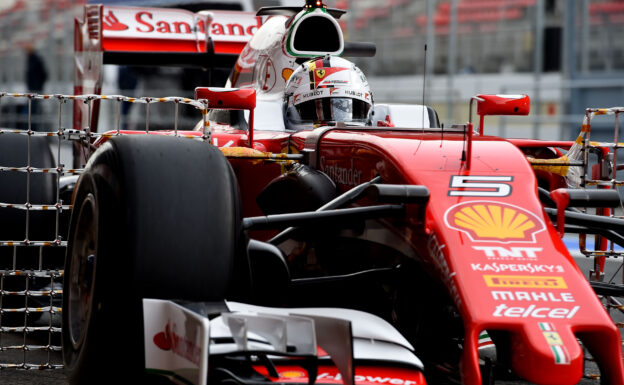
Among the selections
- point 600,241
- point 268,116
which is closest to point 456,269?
point 600,241

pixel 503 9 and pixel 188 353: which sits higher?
pixel 503 9

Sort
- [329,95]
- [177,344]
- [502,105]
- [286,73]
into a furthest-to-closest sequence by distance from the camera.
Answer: [286,73], [329,95], [502,105], [177,344]

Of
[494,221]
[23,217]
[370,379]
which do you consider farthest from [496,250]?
[23,217]

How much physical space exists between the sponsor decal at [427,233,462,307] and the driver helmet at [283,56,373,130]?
1855 millimetres

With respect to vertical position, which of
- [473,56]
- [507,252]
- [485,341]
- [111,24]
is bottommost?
[485,341]

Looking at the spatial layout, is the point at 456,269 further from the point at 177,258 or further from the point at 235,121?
the point at 235,121

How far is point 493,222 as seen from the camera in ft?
10.6

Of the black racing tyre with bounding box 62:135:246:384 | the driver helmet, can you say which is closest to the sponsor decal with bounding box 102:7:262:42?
the driver helmet

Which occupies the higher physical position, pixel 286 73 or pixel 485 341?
pixel 286 73

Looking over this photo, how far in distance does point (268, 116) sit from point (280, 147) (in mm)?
827

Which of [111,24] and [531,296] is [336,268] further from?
[111,24]

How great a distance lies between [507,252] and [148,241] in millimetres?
1080

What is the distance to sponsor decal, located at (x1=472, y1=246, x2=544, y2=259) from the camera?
10.2ft

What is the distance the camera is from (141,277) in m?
2.91
